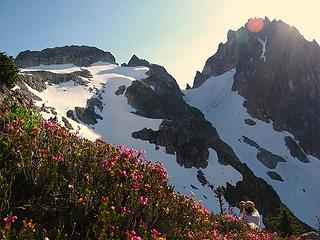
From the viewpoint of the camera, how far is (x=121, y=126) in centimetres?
10625

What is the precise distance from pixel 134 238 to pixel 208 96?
597 ft

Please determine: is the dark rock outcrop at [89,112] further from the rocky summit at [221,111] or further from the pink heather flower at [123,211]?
the pink heather flower at [123,211]

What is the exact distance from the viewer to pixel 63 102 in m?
102

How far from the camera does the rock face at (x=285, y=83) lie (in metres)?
154

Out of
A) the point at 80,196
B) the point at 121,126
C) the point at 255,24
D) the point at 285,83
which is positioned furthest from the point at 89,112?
the point at 255,24

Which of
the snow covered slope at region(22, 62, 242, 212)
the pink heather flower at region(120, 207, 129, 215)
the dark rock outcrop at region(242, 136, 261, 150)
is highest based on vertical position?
the dark rock outcrop at region(242, 136, 261, 150)

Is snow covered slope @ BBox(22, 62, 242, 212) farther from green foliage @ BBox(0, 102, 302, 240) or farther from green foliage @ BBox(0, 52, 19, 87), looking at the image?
green foliage @ BBox(0, 102, 302, 240)

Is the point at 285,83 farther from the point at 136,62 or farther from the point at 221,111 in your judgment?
the point at 136,62

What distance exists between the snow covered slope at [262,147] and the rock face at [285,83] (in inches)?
192

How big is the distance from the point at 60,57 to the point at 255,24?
85.8m

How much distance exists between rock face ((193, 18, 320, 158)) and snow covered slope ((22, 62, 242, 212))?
173 feet

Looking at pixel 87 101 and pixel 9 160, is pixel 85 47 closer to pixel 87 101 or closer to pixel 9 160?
pixel 87 101

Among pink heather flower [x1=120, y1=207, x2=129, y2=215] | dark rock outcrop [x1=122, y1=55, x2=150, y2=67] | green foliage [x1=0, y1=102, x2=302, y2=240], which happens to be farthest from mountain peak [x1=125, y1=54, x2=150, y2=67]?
pink heather flower [x1=120, y1=207, x2=129, y2=215]

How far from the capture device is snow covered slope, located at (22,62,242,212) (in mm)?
88188
